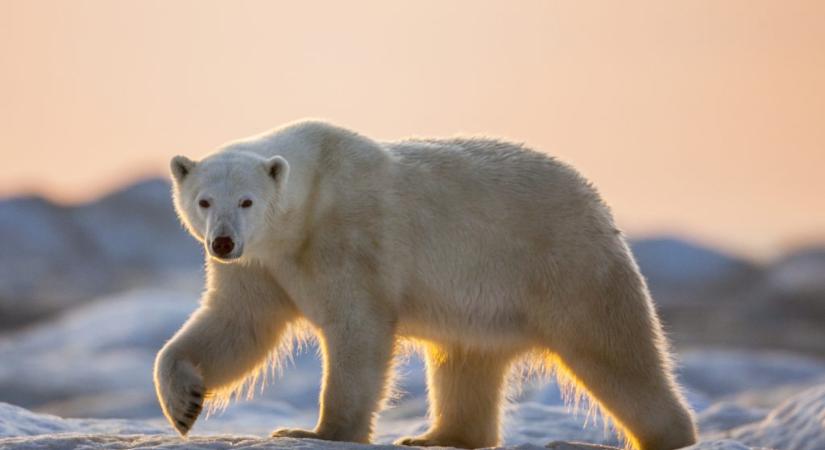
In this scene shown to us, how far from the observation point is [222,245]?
699cm

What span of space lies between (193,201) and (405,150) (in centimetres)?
143

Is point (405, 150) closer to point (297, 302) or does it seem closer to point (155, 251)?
point (297, 302)

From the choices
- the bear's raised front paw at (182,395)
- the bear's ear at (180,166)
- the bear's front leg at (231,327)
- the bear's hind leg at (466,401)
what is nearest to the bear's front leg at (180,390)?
the bear's raised front paw at (182,395)

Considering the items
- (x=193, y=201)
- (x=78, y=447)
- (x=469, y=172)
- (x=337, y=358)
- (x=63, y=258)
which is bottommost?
(x=78, y=447)

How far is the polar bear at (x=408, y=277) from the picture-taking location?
24.4 feet

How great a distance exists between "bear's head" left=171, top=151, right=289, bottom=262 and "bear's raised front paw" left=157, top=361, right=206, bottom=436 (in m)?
0.75

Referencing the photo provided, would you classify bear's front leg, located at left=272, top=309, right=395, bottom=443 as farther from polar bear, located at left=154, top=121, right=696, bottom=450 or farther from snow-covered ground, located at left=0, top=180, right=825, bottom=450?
snow-covered ground, located at left=0, top=180, right=825, bottom=450

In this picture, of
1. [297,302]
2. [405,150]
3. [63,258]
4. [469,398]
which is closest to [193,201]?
[297,302]

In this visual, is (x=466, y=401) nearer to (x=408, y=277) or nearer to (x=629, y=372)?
(x=629, y=372)

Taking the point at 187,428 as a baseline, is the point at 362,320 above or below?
above

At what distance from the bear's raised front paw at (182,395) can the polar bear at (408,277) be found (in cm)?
1

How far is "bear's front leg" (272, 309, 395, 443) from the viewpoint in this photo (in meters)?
7.39

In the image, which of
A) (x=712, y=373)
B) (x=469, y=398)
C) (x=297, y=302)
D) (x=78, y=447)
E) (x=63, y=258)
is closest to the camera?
(x=78, y=447)

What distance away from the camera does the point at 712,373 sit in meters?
19.5
